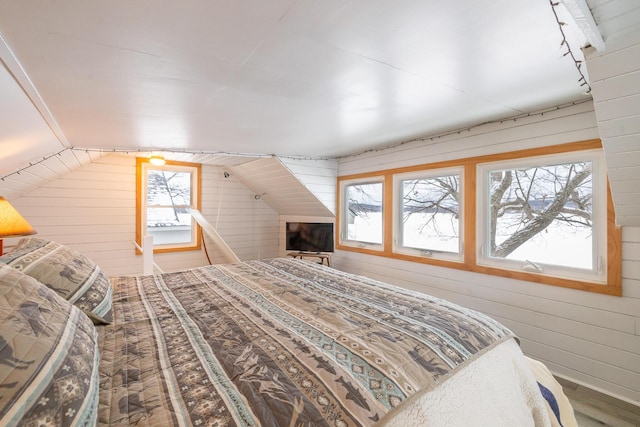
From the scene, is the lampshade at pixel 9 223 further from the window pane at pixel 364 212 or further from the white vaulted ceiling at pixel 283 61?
the window pane at pixel 364 212

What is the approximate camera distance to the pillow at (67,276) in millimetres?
1252

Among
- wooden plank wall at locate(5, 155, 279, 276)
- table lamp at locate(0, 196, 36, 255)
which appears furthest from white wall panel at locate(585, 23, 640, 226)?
wooden plank wall at locate(5, 155, 279, 276)

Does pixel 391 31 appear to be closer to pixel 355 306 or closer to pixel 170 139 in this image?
pixel 355 306

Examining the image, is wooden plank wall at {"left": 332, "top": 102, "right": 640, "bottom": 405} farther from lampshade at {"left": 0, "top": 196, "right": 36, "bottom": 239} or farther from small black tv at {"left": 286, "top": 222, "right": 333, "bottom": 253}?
lampshade at {"left": 0, "top": 196, "right": 36, "bottom": 239}

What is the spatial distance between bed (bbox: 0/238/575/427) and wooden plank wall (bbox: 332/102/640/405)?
40.9 inches

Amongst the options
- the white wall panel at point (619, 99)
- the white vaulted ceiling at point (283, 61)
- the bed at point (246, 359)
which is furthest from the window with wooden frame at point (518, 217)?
the bed at point (246, 359)

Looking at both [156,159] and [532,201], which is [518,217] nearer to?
[532,201]

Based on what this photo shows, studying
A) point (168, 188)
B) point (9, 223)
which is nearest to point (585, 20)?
point (9, 223)

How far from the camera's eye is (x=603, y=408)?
1917 mm

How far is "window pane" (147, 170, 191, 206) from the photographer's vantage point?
407 cm

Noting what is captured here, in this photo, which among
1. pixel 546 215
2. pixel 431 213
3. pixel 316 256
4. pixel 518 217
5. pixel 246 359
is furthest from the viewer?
pixel 316 256

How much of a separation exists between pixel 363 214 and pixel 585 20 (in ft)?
10.2

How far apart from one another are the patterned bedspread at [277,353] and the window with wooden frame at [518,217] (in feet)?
4.60

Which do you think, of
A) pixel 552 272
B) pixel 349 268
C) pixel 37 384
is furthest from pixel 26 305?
pixel 349 268
